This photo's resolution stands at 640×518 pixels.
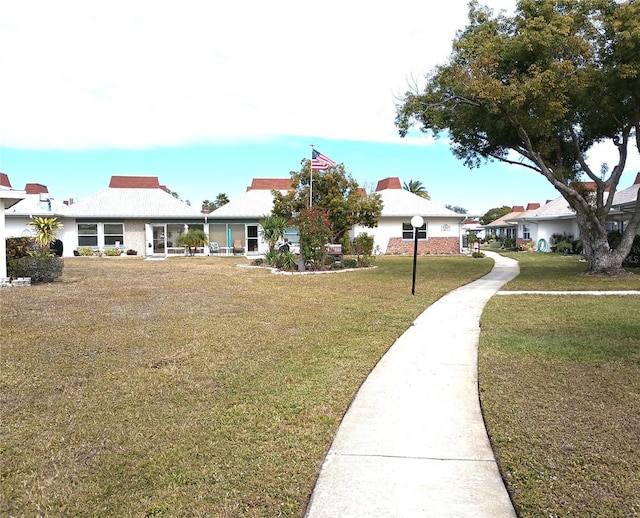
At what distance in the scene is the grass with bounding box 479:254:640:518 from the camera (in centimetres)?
331

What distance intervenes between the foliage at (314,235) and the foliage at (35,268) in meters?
8.74

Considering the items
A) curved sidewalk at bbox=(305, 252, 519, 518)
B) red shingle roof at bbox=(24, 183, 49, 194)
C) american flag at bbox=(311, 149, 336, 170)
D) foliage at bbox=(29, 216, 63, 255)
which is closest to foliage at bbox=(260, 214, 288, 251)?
american flag at bbox=(311, 149, 336, 170)

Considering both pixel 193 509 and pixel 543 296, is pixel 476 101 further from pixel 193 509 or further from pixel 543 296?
pixel 193 509

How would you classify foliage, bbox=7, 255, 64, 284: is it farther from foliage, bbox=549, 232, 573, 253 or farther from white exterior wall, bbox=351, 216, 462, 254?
foliage, bbox=549, 232, 573, 253

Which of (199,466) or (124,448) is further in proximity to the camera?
(124,448)

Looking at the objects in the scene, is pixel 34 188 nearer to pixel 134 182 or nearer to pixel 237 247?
pixel 134 182

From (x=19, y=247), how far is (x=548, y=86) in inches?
642

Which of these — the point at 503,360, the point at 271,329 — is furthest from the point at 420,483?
the point at 271,329

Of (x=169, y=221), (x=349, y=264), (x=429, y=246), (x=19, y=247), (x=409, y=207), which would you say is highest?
(x=409, y=207)

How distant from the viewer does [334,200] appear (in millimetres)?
21547

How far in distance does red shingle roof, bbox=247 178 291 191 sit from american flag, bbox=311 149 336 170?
676 inches

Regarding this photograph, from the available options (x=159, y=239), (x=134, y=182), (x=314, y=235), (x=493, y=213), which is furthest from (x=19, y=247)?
(x=493, y=213)

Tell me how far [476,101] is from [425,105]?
1678mm

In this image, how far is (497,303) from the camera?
37.3 feet
